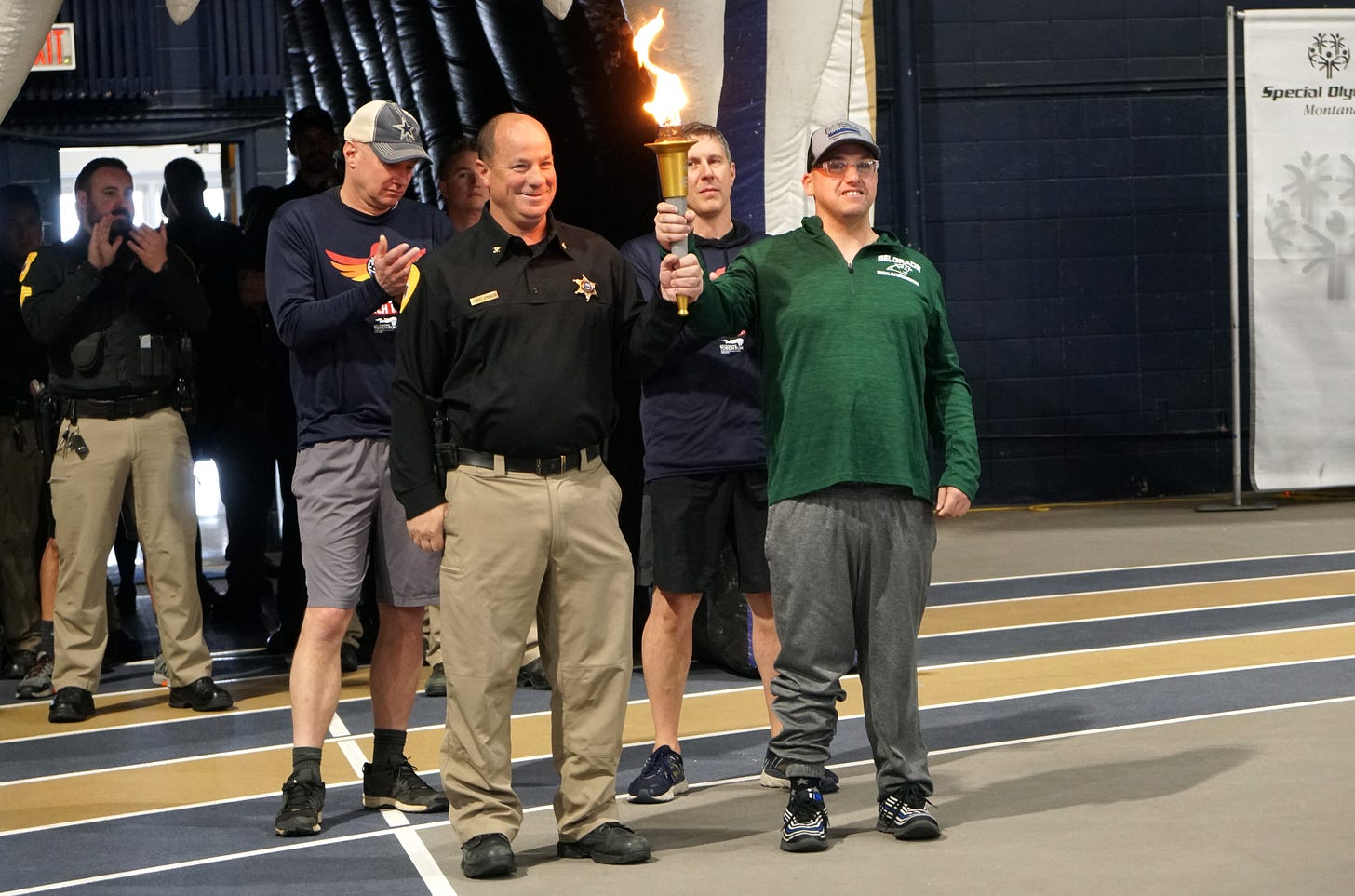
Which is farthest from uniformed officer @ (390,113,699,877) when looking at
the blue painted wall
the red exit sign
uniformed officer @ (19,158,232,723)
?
the red exit sign

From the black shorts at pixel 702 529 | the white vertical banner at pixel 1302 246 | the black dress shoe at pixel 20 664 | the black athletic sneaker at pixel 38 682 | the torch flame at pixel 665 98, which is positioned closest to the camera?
the torch flame at pixel 665 98

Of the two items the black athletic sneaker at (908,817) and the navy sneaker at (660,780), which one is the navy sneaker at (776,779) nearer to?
the navy sneaker at (660,780)

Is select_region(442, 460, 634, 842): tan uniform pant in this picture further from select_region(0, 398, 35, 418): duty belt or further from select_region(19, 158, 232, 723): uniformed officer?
select_region(0, 398, 35, 418): duty belt

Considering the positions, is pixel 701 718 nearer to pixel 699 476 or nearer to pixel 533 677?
pixel 533 677

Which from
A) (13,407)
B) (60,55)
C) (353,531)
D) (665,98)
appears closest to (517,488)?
(353,531)

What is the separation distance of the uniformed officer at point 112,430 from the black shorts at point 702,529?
219cm

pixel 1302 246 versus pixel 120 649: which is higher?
pixel 1302 246

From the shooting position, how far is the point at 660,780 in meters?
4.66

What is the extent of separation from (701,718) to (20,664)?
297cm

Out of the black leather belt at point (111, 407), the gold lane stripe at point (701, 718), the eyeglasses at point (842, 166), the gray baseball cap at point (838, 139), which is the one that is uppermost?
the gray baseball cap at point (838, 139)

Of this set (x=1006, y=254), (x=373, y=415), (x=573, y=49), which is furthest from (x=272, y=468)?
(x=1006, y=254)

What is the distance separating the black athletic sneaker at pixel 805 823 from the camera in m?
4.05

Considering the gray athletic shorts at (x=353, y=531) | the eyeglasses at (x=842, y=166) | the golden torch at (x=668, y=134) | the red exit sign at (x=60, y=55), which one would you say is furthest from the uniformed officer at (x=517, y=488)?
the red exit sign at (x=60, y=55)

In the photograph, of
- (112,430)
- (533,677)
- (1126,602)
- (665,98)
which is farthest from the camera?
(1126,602)
